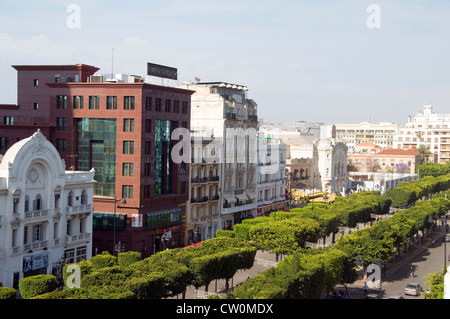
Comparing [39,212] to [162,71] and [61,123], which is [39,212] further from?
[162,71]

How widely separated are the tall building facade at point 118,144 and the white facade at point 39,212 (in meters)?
6.38

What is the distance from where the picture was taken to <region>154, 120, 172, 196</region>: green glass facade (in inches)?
3218

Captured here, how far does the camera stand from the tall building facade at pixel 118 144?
76750 mm

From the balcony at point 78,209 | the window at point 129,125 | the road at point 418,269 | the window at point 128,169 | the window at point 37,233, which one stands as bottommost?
the road at point 418,269

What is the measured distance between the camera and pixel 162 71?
88.4 metres

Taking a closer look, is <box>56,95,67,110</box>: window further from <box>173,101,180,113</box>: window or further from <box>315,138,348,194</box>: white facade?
<box>315,138,348,194</box>: white facade

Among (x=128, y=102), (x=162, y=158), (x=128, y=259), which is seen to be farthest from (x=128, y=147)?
(x=128, y=259)

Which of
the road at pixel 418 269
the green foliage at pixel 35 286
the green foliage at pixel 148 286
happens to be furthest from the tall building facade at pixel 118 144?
the road at pixel 418 269

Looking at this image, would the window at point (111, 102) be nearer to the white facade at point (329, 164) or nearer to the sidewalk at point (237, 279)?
the sidewalk at point (237, 279)

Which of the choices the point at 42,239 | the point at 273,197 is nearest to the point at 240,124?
the point at 273,197

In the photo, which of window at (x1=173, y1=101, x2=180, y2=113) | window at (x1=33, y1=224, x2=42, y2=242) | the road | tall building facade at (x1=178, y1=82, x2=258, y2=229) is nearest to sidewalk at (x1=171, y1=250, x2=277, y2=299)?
the road

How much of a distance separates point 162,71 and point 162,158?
43.2 ft

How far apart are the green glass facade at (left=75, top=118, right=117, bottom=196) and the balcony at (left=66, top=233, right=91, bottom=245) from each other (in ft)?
30.2
